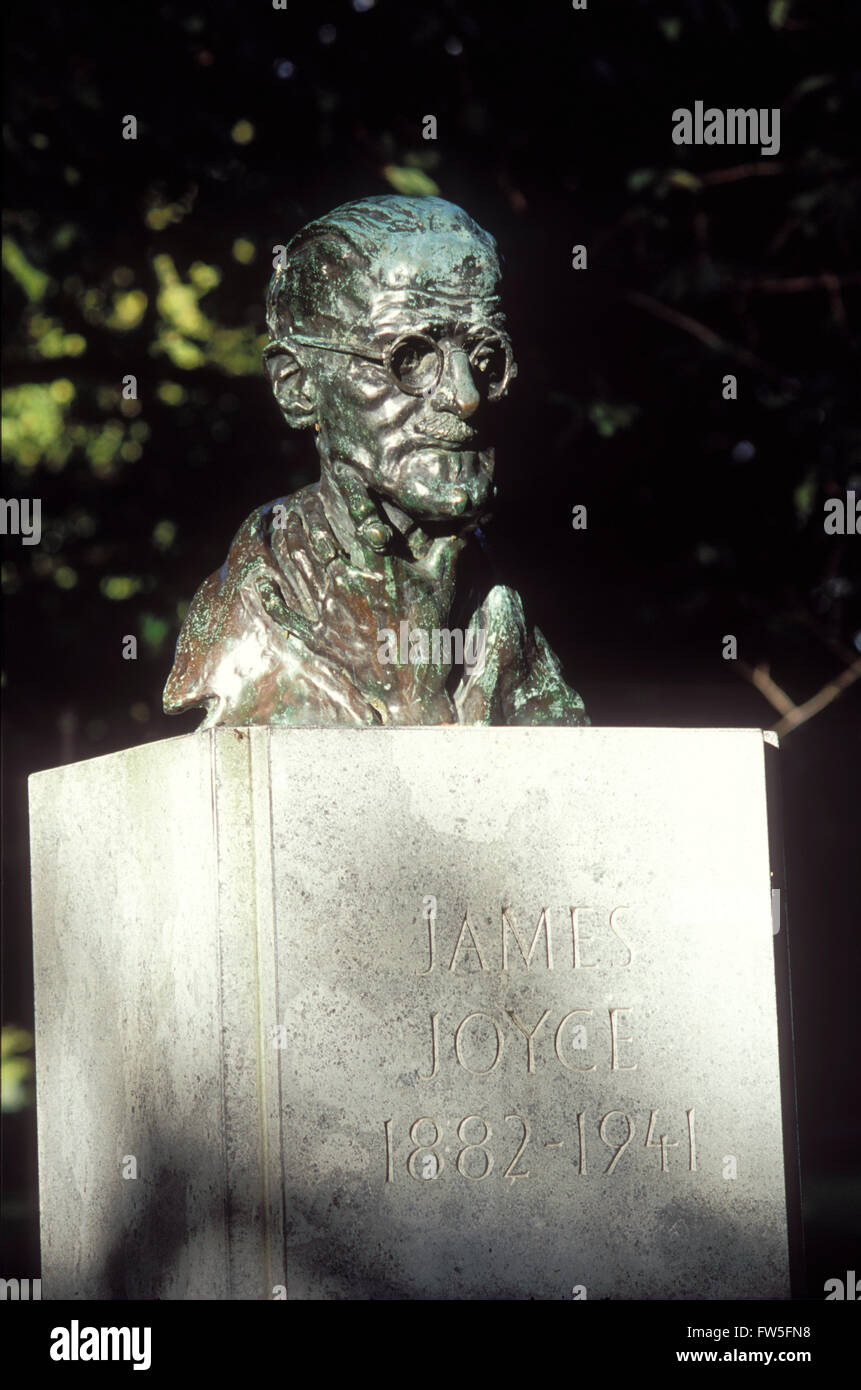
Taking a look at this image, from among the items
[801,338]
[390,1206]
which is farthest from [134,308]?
[390,1206]

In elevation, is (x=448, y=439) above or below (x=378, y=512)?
above

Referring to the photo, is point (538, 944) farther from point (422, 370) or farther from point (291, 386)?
point (291, 386)

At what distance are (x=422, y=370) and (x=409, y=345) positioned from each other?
0.21ft

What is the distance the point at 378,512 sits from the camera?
4301 millimetres

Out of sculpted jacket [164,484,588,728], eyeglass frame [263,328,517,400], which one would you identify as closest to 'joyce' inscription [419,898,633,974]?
sculpted jacket [164,484,588,728]

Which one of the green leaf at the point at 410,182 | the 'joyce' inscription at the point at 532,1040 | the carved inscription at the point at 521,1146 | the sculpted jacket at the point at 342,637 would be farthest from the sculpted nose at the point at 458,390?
the green leaf at the point at 410,182

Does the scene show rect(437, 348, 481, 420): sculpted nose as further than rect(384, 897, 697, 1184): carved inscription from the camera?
Yes

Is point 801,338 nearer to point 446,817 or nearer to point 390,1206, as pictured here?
point 446,817

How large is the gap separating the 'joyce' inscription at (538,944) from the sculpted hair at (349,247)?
1.41 metres

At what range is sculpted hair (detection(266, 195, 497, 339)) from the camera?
13.7 feet

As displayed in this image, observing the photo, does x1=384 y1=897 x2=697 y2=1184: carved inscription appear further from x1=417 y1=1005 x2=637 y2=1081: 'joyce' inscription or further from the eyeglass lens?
the eyeglass lens

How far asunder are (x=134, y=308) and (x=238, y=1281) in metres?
4.38

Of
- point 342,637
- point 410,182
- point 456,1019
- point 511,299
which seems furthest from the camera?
point 511,299

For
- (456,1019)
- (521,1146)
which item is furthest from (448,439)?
(521,1146)
